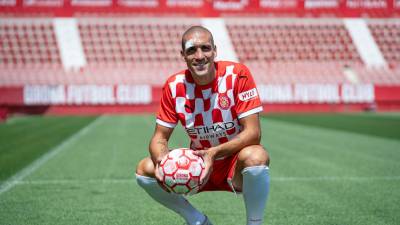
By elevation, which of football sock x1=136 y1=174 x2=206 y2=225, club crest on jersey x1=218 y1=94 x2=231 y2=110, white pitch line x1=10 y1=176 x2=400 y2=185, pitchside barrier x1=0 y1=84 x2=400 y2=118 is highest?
club crest on jersey x1=218 y1=94 x2=231 y2=110

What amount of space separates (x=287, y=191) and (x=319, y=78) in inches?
1104

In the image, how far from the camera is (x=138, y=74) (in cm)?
3381

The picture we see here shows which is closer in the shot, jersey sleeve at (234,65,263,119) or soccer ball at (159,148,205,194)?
soccer ball at (159,148,205,194)

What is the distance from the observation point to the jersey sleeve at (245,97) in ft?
14.7

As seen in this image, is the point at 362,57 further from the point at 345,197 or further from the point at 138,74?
the point at 345,197

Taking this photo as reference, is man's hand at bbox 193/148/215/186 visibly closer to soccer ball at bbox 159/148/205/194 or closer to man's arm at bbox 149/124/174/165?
soccer ball at bbox 159/148/205/194

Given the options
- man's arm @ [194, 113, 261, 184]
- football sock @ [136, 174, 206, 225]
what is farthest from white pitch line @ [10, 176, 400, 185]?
man's arm @ [194, 113, 261, 184]

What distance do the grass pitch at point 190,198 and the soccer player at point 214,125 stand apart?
3.07 feet

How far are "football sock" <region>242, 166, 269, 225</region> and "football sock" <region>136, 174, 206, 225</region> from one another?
1.47ft

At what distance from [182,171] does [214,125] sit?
57cm

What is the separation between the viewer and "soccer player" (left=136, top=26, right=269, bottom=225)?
14.3ft

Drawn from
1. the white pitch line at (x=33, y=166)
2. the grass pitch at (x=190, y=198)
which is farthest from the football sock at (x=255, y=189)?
the white pitch line at (x=33, y=166)

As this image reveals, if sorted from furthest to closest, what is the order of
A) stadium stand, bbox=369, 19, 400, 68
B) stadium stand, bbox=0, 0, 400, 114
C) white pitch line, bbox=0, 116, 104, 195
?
stadium stand, bbox=369, 19, 400, 68
stadium stand, bbox=0, 0, 400, 114
white pitch line, bbox=0, 116, 104, 195

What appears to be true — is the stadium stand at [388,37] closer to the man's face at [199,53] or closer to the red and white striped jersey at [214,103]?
the red and white striped jersey at [214,103]
